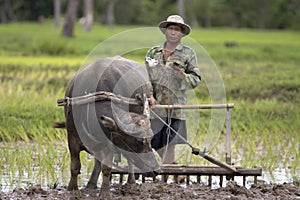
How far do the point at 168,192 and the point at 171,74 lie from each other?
1.02 metres

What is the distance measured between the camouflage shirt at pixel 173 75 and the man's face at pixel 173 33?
8 cm

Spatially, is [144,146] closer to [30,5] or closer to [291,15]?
[30,5]

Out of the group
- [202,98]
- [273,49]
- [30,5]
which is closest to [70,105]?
[202,98]

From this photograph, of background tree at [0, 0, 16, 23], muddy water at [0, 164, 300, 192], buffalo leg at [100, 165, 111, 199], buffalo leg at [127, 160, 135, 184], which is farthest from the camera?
background tree at [0, 0, 16, 23]

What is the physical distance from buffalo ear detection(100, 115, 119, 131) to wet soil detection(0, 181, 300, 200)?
0.80 meters

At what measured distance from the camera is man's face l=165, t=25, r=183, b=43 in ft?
22.5

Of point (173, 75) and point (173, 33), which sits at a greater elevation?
point (173, 33)

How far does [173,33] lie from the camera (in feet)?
22.5

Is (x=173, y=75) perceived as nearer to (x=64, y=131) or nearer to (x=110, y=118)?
(x=110, y=118)

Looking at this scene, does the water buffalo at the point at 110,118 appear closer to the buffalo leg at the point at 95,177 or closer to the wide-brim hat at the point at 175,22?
the buffalo leg at the point at 95,177

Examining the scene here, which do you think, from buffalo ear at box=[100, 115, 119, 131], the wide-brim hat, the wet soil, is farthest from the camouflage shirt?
buffalo ear at box=[100, 115, 119, 131]

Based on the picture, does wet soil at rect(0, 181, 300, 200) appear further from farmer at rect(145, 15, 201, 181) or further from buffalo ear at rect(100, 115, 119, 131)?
buffalo ear at rect(100, 115, 119, 131)

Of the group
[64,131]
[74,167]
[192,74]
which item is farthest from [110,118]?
[64,131]

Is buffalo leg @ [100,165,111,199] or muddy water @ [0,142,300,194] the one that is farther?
muddy water @ [0,142,300,194]
